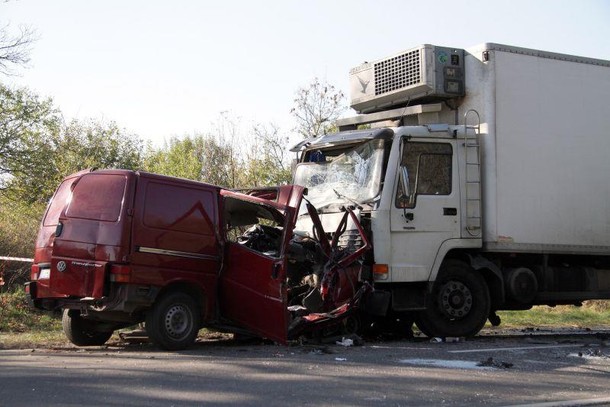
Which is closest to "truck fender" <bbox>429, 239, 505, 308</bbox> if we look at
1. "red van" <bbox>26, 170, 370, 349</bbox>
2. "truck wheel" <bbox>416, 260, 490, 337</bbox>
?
"truck wheel" <bbox>416, 260, 490, 337</bbox>

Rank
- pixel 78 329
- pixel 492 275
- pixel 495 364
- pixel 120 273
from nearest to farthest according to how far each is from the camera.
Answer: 1. pixel 495 364
2. pixel 120 273
3. pixel 78 329
4. pixel 492 275

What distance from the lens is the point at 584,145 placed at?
12352mm

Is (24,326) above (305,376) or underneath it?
underneath

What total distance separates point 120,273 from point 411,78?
19.0ft

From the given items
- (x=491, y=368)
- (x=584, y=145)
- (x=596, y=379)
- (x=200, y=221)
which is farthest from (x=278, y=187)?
(x=584, y=145)

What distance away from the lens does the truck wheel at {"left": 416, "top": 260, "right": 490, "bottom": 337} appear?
36.9 feet

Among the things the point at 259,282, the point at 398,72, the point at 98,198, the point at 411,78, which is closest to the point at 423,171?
the point at 411,78

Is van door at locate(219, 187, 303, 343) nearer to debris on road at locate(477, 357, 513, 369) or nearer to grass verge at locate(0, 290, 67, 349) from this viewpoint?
debris on road at locate(477, 357, 513, 369)

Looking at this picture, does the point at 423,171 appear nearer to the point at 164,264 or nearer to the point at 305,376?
the point at 164,264

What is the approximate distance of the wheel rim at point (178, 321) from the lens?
9.12 m

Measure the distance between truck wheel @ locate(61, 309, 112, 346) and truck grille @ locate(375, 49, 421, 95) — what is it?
598 centimetres

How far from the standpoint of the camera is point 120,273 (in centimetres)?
864

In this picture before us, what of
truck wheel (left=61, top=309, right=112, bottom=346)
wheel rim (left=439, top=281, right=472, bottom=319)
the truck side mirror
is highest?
the truck side mirror

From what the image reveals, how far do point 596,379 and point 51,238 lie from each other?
6.49m
